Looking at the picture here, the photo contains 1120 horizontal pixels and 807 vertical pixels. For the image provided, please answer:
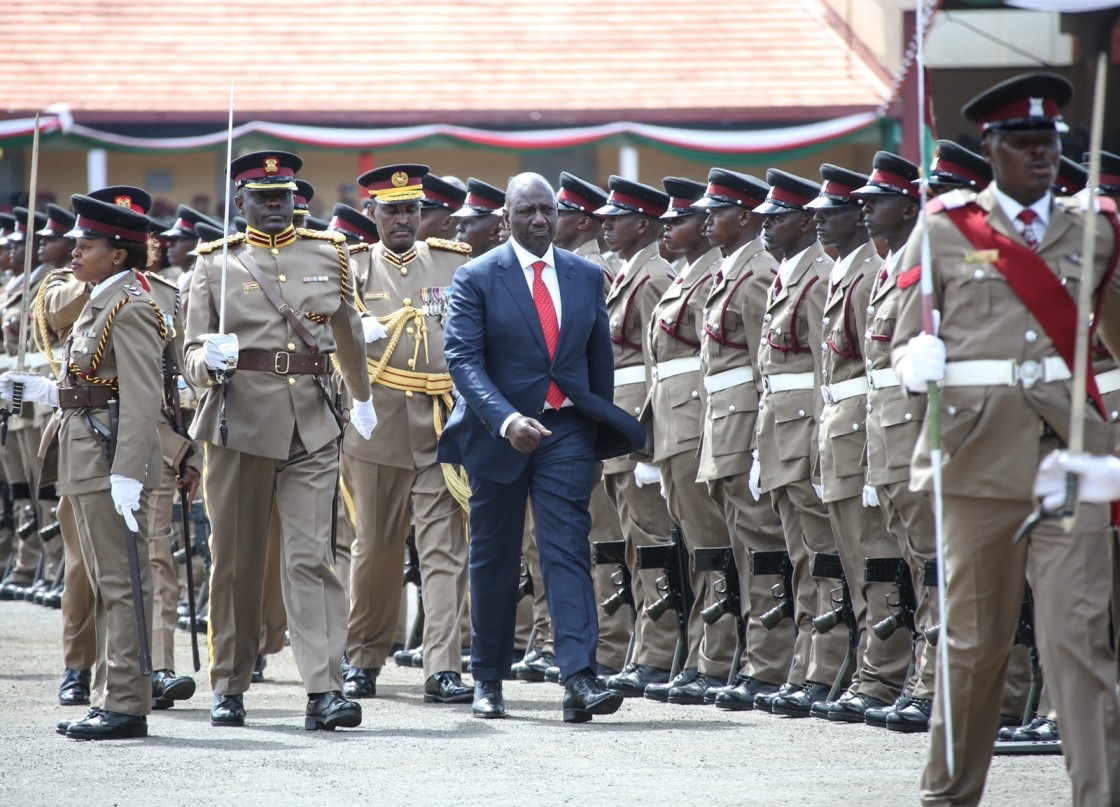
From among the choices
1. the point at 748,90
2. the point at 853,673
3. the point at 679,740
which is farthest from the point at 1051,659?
the point at 748,90

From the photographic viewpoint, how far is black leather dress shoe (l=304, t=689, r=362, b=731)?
8.21 m

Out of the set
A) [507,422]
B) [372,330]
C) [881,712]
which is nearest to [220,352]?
[507,422]

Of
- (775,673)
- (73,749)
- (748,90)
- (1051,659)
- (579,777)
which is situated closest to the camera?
(1051,659)

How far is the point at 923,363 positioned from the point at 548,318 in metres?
3.07

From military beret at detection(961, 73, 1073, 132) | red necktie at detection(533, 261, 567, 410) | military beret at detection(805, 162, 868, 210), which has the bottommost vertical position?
red necktie at detection(533, 261, 567, 410)

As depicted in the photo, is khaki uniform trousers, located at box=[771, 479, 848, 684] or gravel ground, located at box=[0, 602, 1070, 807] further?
khaki uniform trousers, located at box=[771, 479, 848, 684]

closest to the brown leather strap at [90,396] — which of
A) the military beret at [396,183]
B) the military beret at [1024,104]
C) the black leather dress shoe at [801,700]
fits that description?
the military beret at [396,183]

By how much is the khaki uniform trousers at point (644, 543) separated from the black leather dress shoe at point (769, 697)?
966 millimetres

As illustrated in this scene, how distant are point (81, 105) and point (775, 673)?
15619 millimetres

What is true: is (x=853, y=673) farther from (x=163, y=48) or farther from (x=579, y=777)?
(x=163, y=48)

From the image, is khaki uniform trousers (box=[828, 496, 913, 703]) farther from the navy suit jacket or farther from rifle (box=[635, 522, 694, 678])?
rifle (box=[635, 522, 694, 678])

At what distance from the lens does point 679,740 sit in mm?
7879

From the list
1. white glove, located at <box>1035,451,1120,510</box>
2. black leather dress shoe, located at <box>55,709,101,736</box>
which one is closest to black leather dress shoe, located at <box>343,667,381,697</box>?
black leather dress shoe, located at <box>55,709,101,736</box>

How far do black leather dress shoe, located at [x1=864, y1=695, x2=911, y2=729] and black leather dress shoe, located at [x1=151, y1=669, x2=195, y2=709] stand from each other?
3043 millimetres
